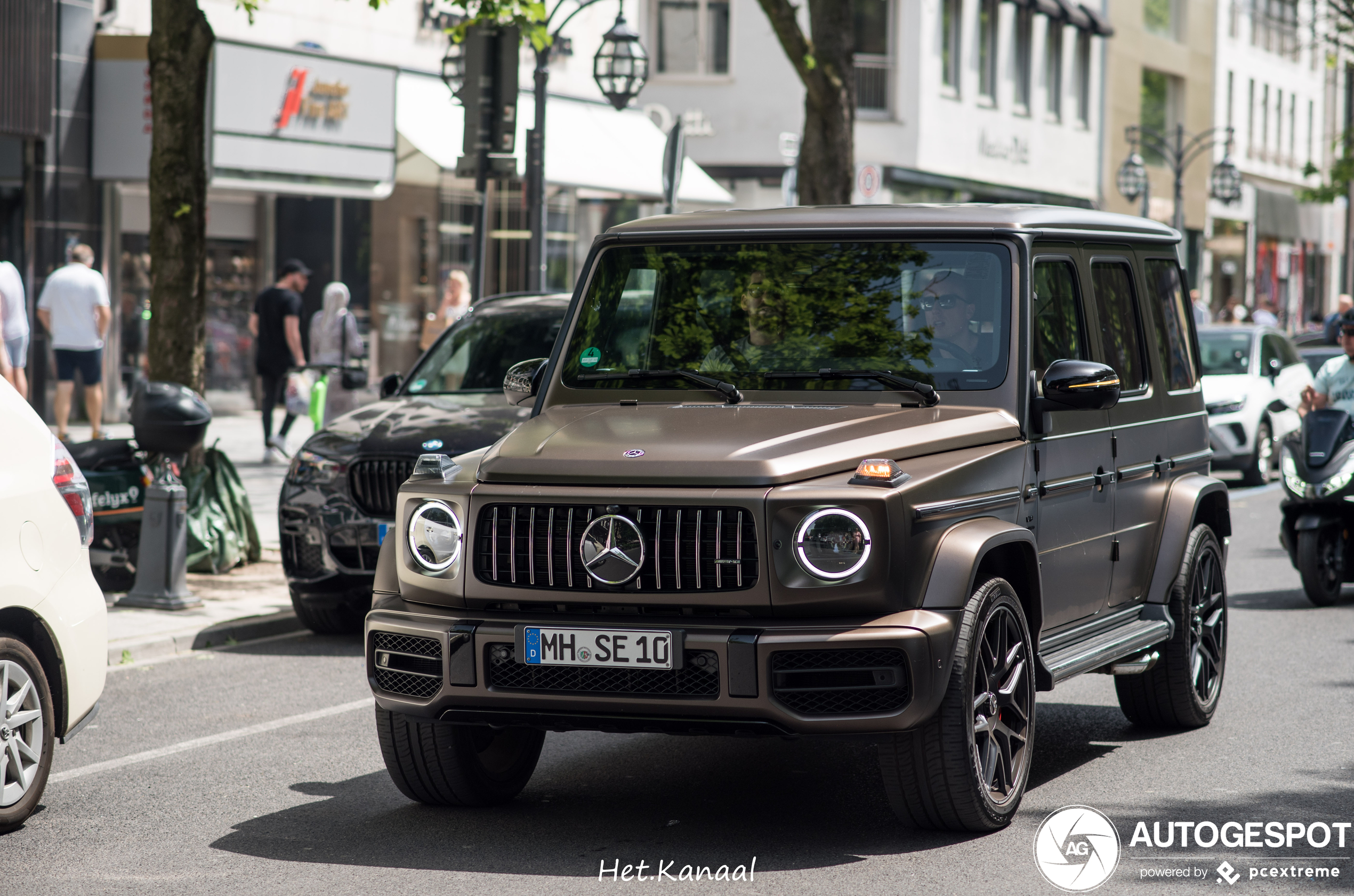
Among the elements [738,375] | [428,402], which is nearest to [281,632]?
[428,402]

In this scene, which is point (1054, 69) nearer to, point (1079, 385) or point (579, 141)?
point (579, 141)

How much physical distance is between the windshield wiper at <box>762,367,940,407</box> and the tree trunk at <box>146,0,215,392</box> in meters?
6.43

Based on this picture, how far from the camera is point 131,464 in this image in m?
11.1

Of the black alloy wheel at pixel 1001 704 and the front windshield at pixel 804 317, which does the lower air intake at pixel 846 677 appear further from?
the front windshield at pixel 804 317

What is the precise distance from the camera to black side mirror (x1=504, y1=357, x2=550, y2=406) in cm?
691

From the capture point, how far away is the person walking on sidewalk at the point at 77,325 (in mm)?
18359

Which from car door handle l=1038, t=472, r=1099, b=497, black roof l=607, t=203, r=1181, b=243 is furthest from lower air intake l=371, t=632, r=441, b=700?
car door handle l=1038, t=472, r=1099, b=497

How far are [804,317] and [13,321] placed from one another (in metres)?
12.1

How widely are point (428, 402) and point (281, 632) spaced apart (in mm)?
1505

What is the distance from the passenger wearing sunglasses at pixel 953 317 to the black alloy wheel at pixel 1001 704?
0.92m

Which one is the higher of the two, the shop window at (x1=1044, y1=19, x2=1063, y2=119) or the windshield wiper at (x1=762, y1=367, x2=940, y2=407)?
the shop window at (x1=1044, y1=19, x2=1063, y2=119)

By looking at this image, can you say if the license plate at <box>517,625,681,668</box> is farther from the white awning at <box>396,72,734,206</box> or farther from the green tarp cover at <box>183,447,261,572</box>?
the white awning at <box>396,72,734,206</box>

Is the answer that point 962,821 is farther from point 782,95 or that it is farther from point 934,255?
point 782,95

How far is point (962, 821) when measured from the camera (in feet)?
18.4
